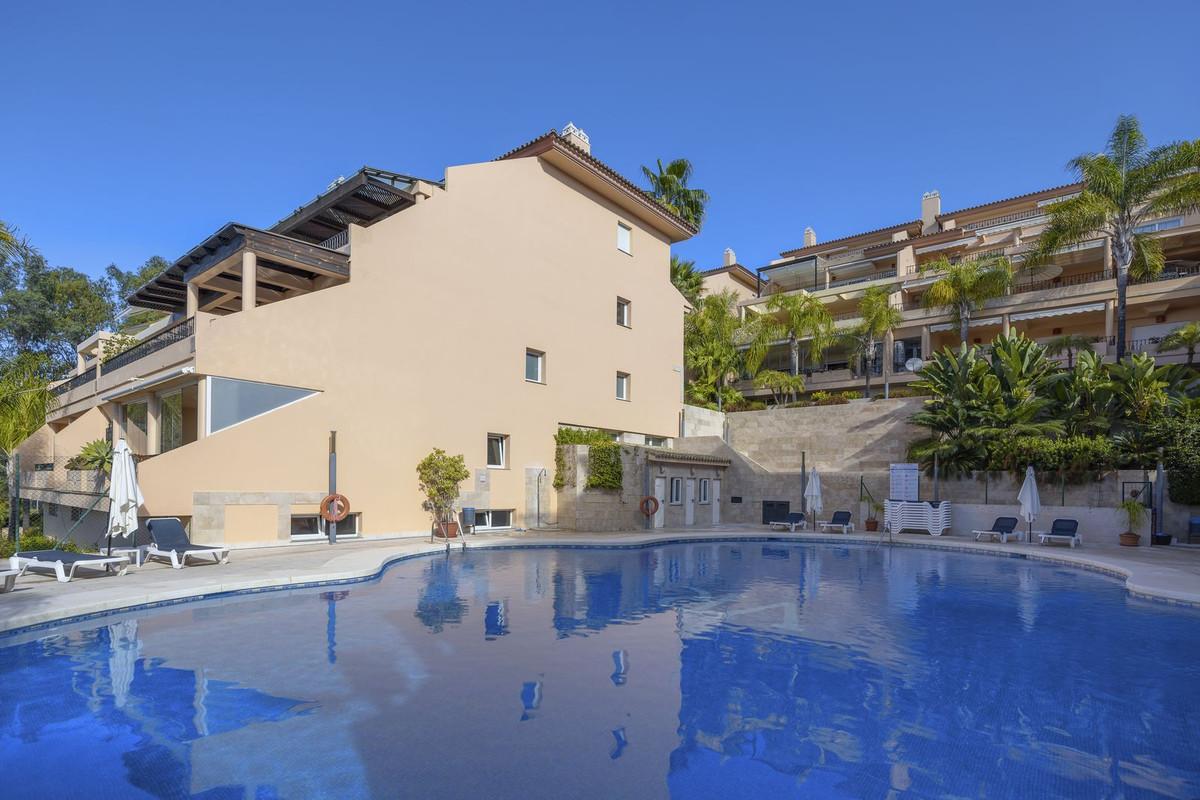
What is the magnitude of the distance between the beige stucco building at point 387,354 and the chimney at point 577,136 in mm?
194

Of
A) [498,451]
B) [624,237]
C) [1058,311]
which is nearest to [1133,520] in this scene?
[1058,311]

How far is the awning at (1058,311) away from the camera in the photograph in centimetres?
3159

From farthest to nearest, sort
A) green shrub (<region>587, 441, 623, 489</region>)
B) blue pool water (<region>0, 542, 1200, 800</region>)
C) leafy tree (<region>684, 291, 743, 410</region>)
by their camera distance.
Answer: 1. leafy tree (<region>684, 291, 743, 410</region>)
2. green shrub (<region>587, 441, 623, 489</region>)
3. blue pool water (<region>0, 542, 1200, 800</region>)

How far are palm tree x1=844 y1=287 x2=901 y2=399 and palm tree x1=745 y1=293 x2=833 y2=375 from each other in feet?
5.67

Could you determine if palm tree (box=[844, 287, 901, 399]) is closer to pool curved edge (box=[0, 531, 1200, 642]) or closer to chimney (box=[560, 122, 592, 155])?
pool curved edge (box=[0, 531, 1200, 642])

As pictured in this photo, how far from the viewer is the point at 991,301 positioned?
33781mm

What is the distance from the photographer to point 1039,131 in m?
18.6

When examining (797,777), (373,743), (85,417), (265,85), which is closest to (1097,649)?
(797,777)

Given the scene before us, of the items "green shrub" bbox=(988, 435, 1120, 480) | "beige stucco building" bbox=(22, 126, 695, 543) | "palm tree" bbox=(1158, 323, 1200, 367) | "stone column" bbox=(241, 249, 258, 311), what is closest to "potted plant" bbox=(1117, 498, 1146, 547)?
"green shrub" bbox=(988, 435, 1120, 480)

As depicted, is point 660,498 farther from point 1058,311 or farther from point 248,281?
point 1058,311

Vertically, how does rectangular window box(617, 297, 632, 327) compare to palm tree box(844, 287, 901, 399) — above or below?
below

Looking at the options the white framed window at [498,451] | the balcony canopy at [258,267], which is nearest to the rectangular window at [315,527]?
the white framed window at [498,451]

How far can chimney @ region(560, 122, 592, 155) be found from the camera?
25.7 metres

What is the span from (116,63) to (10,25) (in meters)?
2.32
